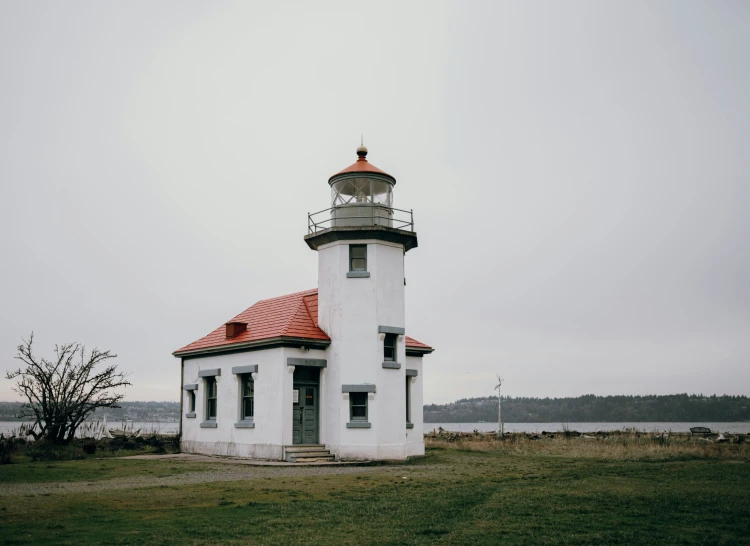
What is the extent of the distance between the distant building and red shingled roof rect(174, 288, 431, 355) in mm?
74

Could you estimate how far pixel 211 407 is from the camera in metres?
25.0

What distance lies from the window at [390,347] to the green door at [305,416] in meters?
2.55

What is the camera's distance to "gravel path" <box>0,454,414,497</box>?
1398 cm

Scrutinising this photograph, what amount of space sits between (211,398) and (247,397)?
258 centimetres

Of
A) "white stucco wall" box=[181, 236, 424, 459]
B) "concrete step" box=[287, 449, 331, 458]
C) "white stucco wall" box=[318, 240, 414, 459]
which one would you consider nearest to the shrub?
→ "white stucco wall" box=[181, 236, 424, 459]

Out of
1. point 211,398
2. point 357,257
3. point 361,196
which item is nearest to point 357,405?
point 357,257

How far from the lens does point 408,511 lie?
10922 millimetres

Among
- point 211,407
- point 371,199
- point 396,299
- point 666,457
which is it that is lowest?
point 666,457

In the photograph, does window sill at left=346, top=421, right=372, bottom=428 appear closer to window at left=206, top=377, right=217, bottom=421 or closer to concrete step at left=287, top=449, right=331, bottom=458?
concrete step at left=287, top=449, right=331, bottom=458

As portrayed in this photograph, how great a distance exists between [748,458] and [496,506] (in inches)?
571

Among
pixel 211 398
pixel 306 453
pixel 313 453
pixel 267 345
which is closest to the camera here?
pixel 306 453

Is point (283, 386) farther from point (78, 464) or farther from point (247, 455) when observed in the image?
point (78, 464)

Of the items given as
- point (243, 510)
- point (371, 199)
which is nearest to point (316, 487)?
point (243, 510)

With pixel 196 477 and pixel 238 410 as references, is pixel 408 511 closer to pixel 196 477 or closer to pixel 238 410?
pixel 196 477
